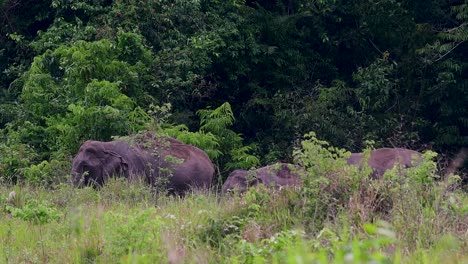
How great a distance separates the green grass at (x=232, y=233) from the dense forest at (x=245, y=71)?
27.4 feet

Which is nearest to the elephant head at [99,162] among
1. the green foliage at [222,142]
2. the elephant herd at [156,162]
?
the elephant herd at [156,162]

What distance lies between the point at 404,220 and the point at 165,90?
12.8m

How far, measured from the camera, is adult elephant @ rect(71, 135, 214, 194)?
13906mm

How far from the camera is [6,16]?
21.7 meters

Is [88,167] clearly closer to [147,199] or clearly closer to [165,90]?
[147,199]

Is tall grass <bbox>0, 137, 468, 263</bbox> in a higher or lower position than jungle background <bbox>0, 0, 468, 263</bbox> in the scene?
higher

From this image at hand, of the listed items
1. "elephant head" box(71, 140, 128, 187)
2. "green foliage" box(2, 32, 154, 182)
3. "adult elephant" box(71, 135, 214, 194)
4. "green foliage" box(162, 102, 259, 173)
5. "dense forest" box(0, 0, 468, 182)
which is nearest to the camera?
"adult elephant" box(71, 135, 214, 194)

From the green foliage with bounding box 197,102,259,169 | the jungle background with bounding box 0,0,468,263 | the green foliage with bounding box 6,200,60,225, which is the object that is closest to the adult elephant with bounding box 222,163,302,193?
the jungle background with bounding box 0,0,468,263

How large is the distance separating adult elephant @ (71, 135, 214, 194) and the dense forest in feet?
4.75

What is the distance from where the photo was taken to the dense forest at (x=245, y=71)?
17688 mm

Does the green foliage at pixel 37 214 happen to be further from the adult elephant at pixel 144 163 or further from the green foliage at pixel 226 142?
the green foliage at pixel 226 142

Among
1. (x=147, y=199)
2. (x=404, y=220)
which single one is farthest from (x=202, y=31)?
(x=404, y=220)

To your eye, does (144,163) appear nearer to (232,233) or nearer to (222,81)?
(232,233)

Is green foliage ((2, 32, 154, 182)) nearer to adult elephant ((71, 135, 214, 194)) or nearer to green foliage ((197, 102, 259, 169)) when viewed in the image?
adult elephant ((71, 135, 214, 194))
